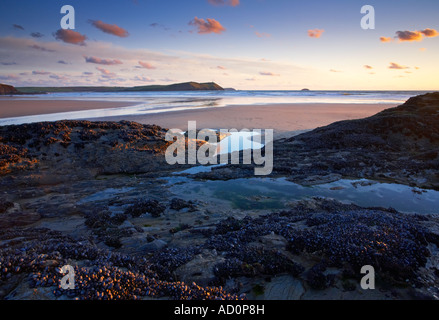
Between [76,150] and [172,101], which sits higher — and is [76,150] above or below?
below

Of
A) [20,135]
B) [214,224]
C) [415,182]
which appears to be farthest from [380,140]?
[20,135]

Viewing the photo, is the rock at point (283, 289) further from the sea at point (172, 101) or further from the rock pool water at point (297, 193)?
the sea at point (172, 101)

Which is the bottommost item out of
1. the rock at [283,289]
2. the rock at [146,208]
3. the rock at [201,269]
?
the rock at [283,289]

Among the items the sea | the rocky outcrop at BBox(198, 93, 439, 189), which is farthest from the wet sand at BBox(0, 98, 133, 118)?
the rocky outcrop at BBox(198, 93, 439, 189)

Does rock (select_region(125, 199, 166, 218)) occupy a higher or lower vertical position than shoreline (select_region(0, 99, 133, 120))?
lower

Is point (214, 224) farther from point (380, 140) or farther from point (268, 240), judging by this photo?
point (380, 140)

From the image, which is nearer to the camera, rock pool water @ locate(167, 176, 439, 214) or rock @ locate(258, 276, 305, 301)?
rock @ locate(258, 276, 305, 301)

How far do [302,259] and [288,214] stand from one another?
334 centimetres

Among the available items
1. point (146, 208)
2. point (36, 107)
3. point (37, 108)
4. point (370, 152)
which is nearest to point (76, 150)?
point (146, 208)

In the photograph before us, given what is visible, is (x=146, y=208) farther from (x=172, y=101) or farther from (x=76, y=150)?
(x=172, y=101)

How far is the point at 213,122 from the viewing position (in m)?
30.6

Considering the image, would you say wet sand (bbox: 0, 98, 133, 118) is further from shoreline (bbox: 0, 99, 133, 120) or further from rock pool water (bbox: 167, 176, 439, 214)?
rock pool water (bbox: 167, 176, 439, 214)

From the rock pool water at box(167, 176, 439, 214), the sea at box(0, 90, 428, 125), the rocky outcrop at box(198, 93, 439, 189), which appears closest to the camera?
the rock pool water at box(167, 176, 439, 214)
